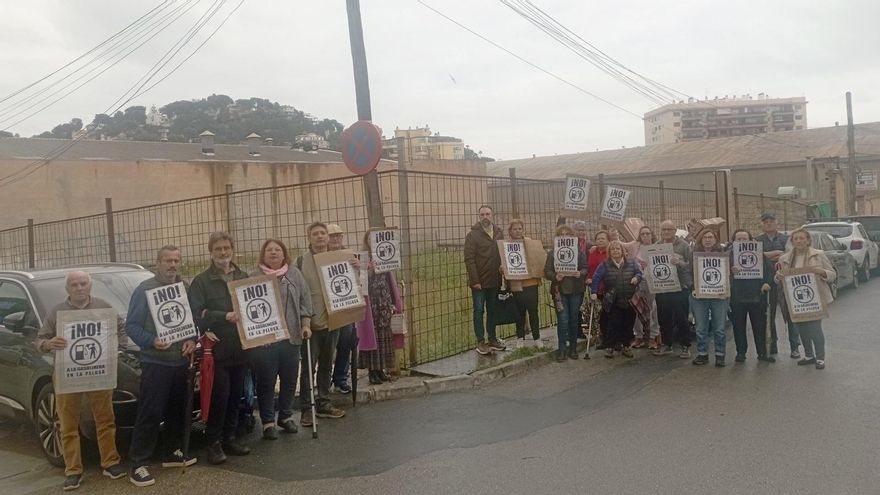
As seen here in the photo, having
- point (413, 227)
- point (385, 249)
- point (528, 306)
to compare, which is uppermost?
point (413, 227)

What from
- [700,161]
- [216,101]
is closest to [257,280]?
[700,161]

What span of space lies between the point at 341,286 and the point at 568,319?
3538mm

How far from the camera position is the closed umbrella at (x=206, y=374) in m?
5.99

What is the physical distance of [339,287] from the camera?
7309 millimetres

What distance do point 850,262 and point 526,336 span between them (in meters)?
9.53

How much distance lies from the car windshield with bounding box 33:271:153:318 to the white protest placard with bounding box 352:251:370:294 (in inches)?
88.5

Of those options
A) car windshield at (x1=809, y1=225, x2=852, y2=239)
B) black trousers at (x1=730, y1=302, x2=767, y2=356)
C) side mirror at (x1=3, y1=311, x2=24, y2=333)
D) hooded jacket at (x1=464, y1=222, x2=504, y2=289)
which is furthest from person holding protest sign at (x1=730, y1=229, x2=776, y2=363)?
car windshield at (x1=809, y1=225, x2=852, y2=239)

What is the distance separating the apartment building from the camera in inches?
4796

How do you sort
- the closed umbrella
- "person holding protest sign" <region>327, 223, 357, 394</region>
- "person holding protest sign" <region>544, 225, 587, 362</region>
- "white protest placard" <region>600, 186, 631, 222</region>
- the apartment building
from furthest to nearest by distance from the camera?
the apartment building < "white protest placard" <region>600, 186, 631, 222</region> < "person holding protest sign" <region>544, 225, 587, 362</region> < "person holding protest sign" <region>327, 223, 357, 394</region> < the closed umbrella

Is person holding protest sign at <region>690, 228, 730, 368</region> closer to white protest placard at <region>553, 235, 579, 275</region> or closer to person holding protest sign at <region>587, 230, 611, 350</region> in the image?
person holding protest sign at <region>587, 230, 611, 350</region>

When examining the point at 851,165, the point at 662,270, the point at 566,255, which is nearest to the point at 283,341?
the point at 566,255

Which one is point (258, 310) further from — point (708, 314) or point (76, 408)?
point (708, 314)

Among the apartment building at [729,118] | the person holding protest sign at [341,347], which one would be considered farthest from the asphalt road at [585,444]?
the apartment building at [729,118]

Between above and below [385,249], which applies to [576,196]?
above
